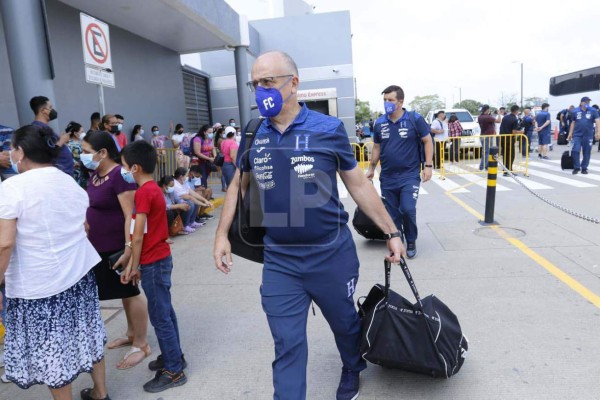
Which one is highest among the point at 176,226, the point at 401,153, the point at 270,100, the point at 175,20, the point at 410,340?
the point at 175,20

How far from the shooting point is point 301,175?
2.46 metres

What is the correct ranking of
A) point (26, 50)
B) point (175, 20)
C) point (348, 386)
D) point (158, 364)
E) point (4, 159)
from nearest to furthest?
point (348, 386) < point (158, 364) < point (4, 159) < point (26, 50) < point (175, 20)

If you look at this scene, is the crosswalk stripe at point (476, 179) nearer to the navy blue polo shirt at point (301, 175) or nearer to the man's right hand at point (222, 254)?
the navy blue polo shirt at point (301, 175)

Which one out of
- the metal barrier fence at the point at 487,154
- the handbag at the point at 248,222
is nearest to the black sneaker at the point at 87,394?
the handbag at the point at 248,222

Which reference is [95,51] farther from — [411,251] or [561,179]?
[561,179]

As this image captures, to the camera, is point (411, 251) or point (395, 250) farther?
point (411, 251)

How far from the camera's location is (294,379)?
244 cm

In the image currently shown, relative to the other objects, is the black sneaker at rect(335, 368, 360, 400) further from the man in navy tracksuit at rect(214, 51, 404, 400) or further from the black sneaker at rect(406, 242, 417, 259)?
the black sneaker at rect(406, 242, 417, 259)

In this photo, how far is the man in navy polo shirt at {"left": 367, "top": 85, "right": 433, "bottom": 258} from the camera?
548 centimetres

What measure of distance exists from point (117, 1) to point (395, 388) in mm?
9977

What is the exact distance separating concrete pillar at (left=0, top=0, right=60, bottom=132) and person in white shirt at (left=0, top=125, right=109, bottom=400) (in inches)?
134

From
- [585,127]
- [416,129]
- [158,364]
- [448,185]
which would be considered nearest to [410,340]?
[158,364]

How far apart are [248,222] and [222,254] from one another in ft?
0.78

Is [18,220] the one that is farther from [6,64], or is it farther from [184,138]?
[184,138]
